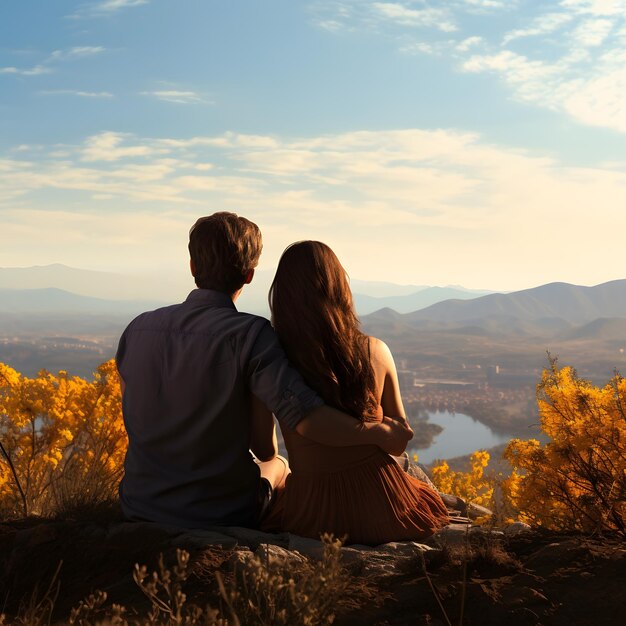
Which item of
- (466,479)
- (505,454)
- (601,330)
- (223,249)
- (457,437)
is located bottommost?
(457,437)

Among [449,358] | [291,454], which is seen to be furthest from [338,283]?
[449,358]

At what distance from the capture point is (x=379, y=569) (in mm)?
2691

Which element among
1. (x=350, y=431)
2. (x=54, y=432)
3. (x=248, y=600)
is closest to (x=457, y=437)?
(x=54, y=432)

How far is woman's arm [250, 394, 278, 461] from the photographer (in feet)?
10.00

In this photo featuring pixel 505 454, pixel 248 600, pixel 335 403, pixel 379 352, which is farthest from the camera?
pixel 505 454

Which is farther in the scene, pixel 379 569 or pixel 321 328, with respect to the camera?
pixel 321 328

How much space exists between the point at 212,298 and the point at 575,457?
7.50 feet

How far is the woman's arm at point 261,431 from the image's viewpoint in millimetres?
3047

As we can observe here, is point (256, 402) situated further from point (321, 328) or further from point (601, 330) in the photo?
point (601, 330)

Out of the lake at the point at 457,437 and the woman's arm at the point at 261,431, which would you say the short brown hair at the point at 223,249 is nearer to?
the woman's arm at the point at 261,431

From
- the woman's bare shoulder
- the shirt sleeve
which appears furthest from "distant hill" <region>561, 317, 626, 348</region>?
the shirt sleeve

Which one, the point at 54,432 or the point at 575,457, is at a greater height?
the point at 575,457

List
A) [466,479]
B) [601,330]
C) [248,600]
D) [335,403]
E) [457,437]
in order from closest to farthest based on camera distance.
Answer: [248,600], [335,403], [466,479], [457,437], [601,330]

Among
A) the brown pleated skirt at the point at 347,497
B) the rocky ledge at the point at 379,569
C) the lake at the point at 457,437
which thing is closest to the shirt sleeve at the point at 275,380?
the brown pleated skirt at the point at 347,497
